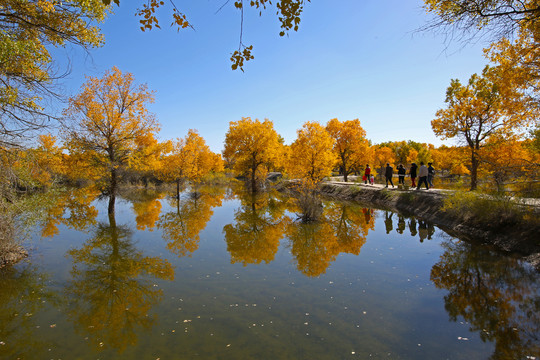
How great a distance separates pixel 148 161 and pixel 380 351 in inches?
609

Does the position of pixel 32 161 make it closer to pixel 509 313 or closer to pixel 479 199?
pixel 509 313

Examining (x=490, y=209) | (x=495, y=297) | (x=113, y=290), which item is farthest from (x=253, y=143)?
(x=495, y=297)

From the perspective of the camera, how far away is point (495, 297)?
630cm

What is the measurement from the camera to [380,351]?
4.47 m

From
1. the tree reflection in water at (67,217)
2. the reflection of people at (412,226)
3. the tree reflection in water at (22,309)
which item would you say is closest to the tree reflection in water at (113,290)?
the tree reflection in water at (22,309)

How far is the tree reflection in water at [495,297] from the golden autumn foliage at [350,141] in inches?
926

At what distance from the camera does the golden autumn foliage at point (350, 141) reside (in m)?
32.1

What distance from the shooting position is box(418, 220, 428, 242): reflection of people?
1198cm

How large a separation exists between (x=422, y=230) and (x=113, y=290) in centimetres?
1281

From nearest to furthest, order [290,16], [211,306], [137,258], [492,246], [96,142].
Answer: [290,16] → [211,306] → [137,258] → [492,246] → [96,142]

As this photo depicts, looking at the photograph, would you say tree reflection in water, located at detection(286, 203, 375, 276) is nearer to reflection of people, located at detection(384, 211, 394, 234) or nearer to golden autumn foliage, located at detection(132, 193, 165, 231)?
reflection of people, located at detection(384, 211, 394, 234)

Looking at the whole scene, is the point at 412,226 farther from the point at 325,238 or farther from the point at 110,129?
the point at 110,129

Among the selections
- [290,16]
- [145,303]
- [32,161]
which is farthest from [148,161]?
[290,16]

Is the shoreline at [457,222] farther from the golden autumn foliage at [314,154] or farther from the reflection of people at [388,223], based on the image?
the golden autumn foliage at [314,154]
